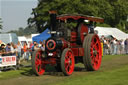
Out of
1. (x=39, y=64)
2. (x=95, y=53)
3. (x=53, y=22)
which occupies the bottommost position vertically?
(x=39, y=64)

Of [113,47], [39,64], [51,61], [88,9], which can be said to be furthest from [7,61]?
[88,9]

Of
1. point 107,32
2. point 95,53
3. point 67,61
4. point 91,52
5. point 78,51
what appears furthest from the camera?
point 107,32

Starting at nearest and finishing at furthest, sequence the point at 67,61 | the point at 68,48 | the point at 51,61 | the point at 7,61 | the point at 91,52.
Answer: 1. the point at 67,61
2. the point at 68,48
3. the point at 51,61
4. the point at 91,52
5. the point at 7,61

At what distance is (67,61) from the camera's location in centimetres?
1102

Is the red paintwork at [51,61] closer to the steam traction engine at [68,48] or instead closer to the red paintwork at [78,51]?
the steam traction engine at [68,48]

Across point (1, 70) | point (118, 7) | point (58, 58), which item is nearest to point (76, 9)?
point (118, 7)

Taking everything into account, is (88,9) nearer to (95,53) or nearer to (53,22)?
(95,53)

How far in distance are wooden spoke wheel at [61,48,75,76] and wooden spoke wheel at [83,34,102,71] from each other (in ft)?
3.12

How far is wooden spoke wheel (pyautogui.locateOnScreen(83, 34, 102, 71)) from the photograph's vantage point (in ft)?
39.4

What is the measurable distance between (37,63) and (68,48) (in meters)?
1.38

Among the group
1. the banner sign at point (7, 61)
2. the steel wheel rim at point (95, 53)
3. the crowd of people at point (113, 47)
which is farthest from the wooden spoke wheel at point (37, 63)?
the crowd of people at point (113, 47)

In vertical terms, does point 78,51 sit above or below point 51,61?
above

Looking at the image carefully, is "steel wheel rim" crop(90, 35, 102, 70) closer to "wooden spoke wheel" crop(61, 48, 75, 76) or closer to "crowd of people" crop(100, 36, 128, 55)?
"wooden spoke wheel" crop(61, 48, 75, 76)

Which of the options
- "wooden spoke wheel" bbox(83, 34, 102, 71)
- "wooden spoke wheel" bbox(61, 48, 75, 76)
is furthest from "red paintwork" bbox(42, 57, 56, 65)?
"wooden spoke wheel" bbox(83, 34, 102, 71)
